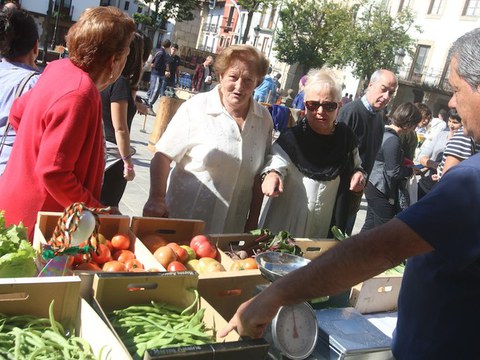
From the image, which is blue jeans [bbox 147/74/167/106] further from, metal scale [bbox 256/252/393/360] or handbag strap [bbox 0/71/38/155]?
metal scale [bbox 256/252/393/360]

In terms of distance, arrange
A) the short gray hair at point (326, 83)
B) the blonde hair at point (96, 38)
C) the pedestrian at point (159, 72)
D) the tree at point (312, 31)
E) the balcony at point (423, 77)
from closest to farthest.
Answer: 1. the blonde hair at point (96, 38)
2. the short gray hair at point (326, 83)
3. the pedestrian at point (159, 72)
4. the balcony at point (423, 77)
5. the tree at point (312, 31)

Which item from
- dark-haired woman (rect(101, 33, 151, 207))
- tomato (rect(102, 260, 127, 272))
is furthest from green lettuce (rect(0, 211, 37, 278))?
dark-haired woman (rect(101, 33, 151, 207))

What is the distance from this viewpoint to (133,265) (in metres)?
2.25

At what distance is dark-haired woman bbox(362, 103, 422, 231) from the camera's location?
16.4ft

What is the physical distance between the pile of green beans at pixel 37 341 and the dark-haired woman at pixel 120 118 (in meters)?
2.24

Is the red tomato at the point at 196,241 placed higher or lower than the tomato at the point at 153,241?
higher

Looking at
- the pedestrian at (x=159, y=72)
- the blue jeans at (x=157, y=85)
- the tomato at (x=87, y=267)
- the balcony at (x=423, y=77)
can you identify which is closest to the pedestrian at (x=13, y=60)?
the tomato at (x=87, y=267)

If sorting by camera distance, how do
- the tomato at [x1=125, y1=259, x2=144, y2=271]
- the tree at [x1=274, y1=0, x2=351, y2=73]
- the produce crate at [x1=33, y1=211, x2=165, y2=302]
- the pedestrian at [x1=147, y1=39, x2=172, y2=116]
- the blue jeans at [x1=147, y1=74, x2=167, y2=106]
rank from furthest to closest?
1. the tree at [x1=274, y1=0, x2=351, y2=73]
2. the blue jeans at [x1=147, y1=74, x2=167, y2=106]
3. the pedestrian at [x1=147, y1=39, x2=172, y2=116]
4. the tomato at [x1=125, y1=259, x2=144, y2=271]
5. the produce crate at [x1=33, y1=211, x2=165, y2=302]

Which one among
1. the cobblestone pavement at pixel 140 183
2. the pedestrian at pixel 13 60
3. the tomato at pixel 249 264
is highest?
the pedestrian at pixel 13 60

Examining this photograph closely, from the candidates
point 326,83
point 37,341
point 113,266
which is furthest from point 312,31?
point 37,341

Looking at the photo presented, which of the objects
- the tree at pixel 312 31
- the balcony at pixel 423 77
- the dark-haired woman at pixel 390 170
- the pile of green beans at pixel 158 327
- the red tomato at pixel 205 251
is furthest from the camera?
the tree at pixel 312 31

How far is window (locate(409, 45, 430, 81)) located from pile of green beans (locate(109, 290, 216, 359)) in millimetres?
41491

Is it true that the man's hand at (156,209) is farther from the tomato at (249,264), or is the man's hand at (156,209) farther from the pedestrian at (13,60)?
the pedestrian at (13,60)

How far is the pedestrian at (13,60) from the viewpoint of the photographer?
9.32 feet
